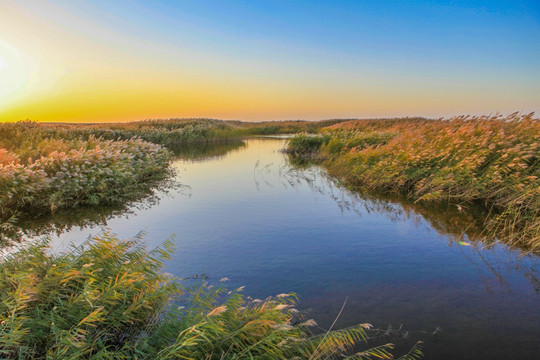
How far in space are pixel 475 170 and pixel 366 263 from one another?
6181mm

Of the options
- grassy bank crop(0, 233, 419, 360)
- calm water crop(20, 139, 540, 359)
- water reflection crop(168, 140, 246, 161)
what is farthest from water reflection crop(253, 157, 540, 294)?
water reflection crop(168, 140, 246, 161)

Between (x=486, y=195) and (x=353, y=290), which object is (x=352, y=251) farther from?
(x=486, y=195)

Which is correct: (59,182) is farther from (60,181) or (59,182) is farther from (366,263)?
(366,263)

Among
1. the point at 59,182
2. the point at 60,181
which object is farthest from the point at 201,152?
the point at 60,181

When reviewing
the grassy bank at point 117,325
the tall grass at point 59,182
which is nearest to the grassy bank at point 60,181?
the tall grass at point 59,182

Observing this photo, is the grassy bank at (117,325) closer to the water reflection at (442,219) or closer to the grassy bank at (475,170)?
the water reflection at (442,219)

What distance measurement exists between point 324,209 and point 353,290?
17.0ft

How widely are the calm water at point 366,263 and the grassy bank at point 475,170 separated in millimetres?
936

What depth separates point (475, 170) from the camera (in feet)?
33.5

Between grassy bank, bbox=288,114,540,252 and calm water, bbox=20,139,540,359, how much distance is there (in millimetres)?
936

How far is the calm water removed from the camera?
14.1ft

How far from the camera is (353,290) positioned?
5.18 metres

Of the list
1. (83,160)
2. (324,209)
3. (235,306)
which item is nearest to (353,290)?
(235,306)

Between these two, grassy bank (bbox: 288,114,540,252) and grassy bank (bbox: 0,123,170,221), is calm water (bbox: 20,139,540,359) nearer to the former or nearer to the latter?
grassy bank (bbox: 288,114,540,252)
